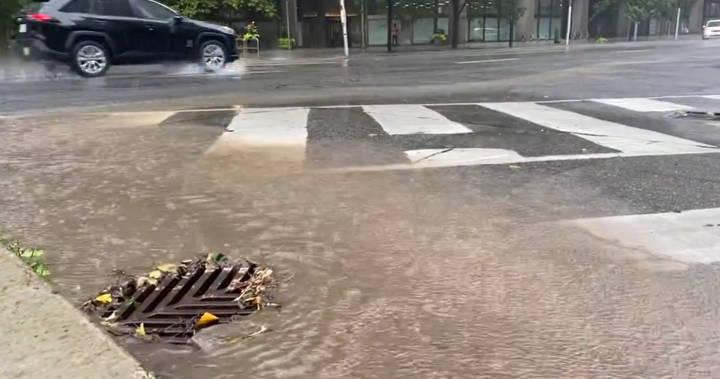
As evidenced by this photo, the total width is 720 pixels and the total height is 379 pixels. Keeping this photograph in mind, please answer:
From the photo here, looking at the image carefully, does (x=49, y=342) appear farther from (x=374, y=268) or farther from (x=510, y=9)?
(x=510, y=9)

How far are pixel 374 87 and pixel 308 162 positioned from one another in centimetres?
759

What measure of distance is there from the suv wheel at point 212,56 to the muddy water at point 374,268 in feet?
35.6

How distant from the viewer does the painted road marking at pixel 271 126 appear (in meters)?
8.25

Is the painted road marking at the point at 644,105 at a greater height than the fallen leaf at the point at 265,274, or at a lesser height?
greater

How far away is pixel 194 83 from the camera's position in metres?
14.9

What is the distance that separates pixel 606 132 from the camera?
8859 millimetres

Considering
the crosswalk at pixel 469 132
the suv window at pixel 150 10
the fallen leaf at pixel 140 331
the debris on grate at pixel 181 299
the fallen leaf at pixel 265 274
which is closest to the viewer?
the fallen leaf at pixel 140 331

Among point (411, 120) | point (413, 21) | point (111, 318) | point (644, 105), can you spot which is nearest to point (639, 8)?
point (413, 21)

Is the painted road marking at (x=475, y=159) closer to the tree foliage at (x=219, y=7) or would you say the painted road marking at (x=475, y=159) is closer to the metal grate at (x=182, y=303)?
the metal grate at (x=182, y=303)

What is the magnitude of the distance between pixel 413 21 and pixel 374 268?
1544 inches

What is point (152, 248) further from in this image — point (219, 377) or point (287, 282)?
point (219, 377)

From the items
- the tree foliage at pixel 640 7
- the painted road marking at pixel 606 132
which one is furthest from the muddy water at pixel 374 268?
the tree foliage at pixel 640 7

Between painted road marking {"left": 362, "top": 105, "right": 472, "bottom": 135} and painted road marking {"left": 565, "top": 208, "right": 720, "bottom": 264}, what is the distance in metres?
3.77

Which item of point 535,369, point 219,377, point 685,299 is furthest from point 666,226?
point 219,377
